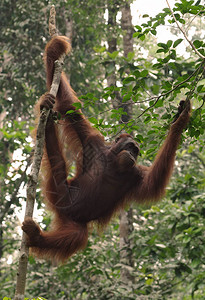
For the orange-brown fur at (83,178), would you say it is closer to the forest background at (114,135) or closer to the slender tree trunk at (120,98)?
the forest background at (114,135)

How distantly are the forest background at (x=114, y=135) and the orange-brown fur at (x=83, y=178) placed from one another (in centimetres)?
21

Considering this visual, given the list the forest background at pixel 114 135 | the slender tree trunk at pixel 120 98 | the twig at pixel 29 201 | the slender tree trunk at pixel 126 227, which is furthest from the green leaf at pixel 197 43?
the slender tree trunk at pixel 126 227

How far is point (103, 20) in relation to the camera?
7.88m

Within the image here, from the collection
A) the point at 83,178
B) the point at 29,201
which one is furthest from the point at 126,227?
the point at 29,201

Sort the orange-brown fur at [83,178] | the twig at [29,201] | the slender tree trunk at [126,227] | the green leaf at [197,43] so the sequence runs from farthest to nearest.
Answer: the slender tree trunk at [126,227], the orange-brown fur at [83,178], the green leaf at [197,43], the twig at [29,201]

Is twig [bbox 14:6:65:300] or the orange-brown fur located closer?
twig [bbox 14:6:65:300]

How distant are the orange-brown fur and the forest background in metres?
0.21

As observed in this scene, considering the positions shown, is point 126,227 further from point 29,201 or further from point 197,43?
point 197,43

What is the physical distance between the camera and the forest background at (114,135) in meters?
3.72

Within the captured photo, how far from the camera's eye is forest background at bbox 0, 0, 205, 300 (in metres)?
3.72

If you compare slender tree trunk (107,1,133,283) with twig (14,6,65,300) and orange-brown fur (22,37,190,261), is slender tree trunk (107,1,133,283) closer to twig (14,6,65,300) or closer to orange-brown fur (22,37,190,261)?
orange-brown fur (22,37,190,261)

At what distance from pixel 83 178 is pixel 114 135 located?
569mm

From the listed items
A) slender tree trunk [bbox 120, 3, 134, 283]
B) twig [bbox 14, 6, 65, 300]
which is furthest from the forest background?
twig [bbox 14, 6, 65, 300]

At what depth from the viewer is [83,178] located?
12.6ft
